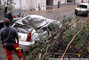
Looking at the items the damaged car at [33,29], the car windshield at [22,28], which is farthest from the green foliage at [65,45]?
the car windshield at [22,28]

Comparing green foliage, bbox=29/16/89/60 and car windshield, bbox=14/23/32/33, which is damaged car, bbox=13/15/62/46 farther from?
green foliage, bbox=29/16/89/60

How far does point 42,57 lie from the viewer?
3406 millimetres

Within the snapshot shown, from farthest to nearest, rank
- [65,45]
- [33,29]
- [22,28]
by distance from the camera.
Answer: [22,28]
[33,29]
[65,45]

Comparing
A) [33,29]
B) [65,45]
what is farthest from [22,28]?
[65,45]

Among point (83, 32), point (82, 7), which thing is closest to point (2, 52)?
point (83, 32)

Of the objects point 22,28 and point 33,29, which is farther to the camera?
point 22,28

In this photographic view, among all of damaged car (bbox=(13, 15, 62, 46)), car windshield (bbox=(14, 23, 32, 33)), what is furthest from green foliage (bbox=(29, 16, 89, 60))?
car windshield (bbox=(14, 23, 32, 33))

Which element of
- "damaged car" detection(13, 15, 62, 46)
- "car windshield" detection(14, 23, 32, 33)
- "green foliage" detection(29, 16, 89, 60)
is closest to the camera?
"green foliage" detection(29, 16, 89, 60)

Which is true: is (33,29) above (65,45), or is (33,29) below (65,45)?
above

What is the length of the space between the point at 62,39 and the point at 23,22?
347cm

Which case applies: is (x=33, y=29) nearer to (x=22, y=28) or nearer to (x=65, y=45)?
(x=22, y=28)

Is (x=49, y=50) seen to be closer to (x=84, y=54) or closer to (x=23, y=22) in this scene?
(x=84, y=54)

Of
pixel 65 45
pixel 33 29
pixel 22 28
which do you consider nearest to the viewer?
pixel 65 45

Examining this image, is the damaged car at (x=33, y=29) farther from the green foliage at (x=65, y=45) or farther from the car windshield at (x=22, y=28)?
the green foliage at (x=65, y=45)
